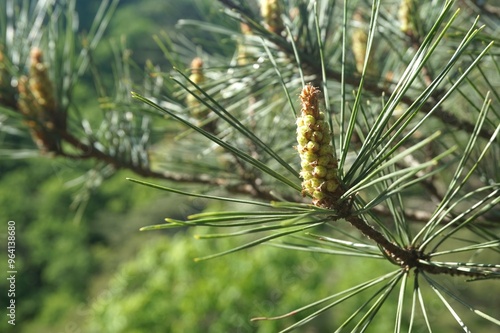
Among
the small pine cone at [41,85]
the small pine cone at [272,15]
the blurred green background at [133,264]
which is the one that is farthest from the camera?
the blurred green background at [133,264]

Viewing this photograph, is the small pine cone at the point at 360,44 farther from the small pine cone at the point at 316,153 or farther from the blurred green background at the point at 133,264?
the small pine cone at the point at 316,153

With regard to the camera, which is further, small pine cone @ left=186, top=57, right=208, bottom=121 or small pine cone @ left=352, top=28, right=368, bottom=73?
small pine cone @ left=352, top=28, right=368, bottom=73

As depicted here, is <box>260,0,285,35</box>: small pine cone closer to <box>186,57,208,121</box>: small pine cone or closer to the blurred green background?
<box>186,57,208,121</box>: small pine cone

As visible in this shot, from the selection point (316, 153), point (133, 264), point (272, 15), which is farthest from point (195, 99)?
point (133, 264)

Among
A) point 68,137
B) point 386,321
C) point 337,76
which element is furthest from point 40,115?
point 386,321

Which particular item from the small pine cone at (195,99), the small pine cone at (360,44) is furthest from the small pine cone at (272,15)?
the small pine cone at (360,44)

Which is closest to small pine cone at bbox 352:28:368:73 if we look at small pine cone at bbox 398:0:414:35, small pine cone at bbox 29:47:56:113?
small pine cone at bbox 398:0:414:35

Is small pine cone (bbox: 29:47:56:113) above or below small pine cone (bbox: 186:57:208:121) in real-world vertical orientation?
below
